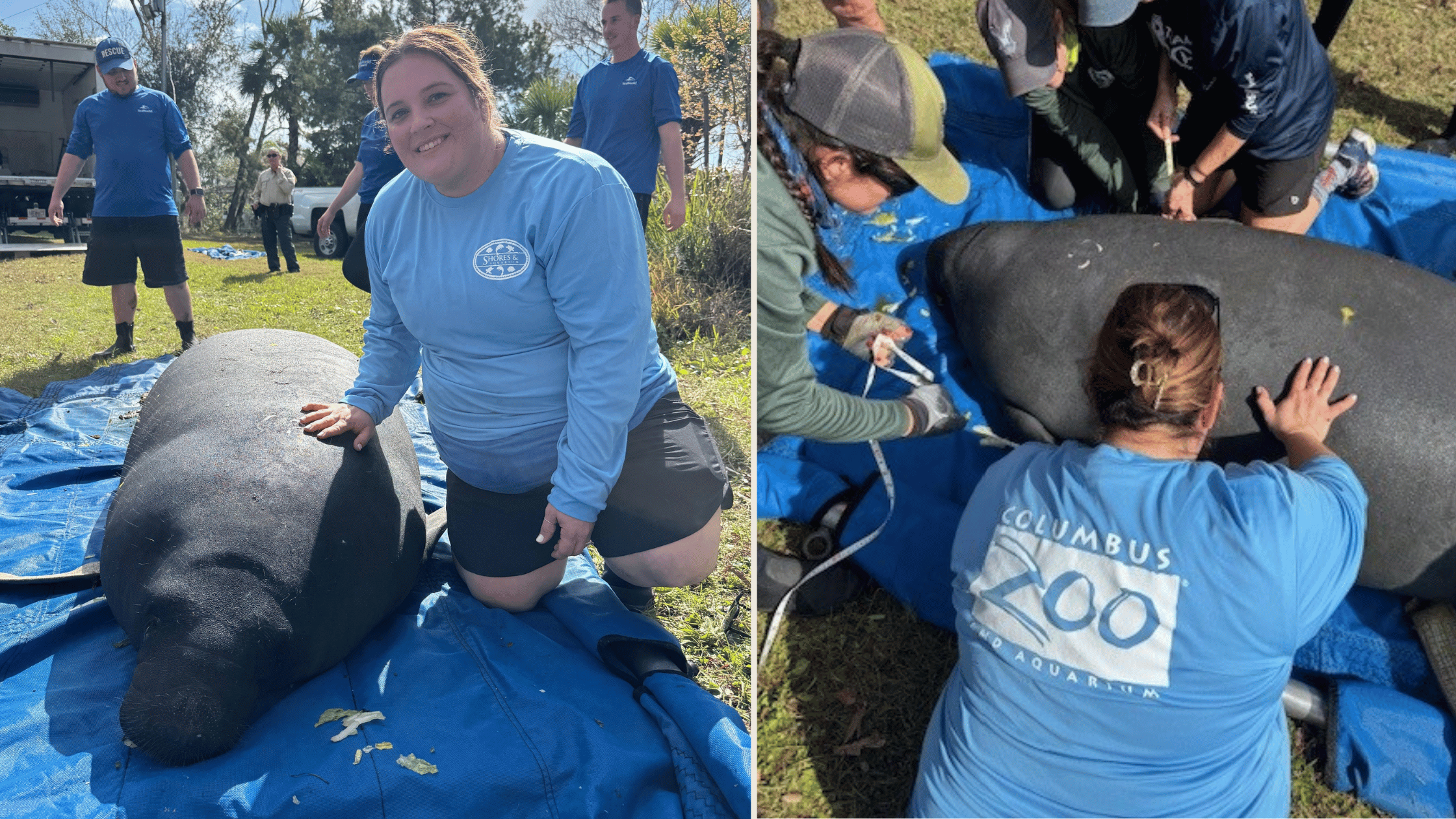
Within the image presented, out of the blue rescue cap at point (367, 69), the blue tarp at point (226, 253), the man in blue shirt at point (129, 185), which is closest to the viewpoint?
the blue rescue cap at point (367, 69)

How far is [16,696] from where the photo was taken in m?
2.37

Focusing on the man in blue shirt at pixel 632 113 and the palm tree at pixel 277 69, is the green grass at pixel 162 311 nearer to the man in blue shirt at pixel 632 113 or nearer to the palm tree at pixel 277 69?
the palm tree at pixel 277 69

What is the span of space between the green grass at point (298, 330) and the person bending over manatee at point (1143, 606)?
78 centimetres

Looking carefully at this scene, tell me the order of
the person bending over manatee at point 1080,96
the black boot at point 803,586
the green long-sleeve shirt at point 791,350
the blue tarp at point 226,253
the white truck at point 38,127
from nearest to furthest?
the green long-sleeve shirt at point 791,350 < the black boot at point 803,586 < the person bending over manatee at point 1080,96 < the blue tarp at point 226,253 < the white truck at point 38,127

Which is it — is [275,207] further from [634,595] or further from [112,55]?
[634,595]

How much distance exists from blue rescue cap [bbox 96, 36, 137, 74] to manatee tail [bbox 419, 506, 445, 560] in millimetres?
3617

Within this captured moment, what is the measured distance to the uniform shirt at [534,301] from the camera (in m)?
2.26

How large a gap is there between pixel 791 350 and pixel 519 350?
2.48ft

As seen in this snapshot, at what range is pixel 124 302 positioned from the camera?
5.34m

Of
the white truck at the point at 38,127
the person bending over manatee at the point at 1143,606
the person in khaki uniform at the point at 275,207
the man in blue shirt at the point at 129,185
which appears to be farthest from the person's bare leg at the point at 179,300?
the person bending over manatee at the point at 1143,606

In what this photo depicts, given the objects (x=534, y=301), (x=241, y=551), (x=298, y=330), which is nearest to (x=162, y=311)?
(x=298, y=330)

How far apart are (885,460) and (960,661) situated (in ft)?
2.13

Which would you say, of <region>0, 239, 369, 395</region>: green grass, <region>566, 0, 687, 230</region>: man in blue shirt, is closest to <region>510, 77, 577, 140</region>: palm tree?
<region>566, 0, 687, 230</region>: man in blue shirt

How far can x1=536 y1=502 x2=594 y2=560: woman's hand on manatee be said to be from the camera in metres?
2.38
